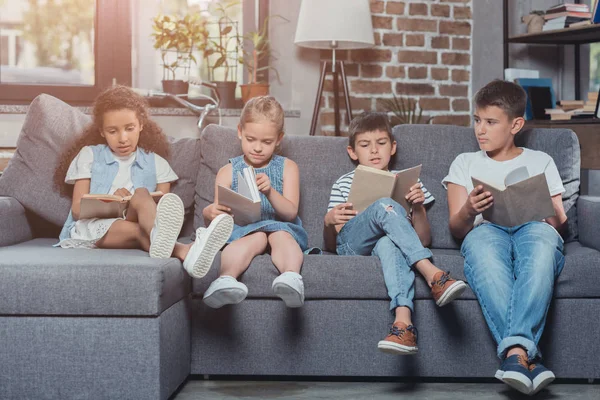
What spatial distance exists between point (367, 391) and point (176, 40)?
2.43 meters

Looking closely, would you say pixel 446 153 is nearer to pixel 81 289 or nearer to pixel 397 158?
pixel 397 158

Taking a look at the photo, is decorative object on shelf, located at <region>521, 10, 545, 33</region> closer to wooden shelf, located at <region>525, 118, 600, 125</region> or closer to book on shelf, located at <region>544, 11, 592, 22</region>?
book on shelf, located at <region>544, 11, 592, 22</region>

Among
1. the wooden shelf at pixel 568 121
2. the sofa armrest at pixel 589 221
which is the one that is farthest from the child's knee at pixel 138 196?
the wooden shelf at pixel 568 121

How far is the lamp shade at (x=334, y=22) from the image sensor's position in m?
3.63

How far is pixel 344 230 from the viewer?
2494mm

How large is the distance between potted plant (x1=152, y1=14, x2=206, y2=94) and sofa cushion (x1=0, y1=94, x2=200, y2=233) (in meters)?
1.26

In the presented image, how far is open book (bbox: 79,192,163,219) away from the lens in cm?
245

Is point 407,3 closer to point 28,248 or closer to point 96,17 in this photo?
point 96,17

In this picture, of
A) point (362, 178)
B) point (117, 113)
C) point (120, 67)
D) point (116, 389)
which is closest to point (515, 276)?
point (362, 178)

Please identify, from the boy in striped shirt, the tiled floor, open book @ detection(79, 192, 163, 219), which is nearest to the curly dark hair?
open book @ detection(79, 192, 163, 219)

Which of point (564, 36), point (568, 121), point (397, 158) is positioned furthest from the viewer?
point (564, 36)

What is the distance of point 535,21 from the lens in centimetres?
409

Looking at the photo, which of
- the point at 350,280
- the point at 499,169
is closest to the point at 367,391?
the point at 350,280

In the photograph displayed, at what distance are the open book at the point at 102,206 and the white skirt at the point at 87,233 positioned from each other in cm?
2
